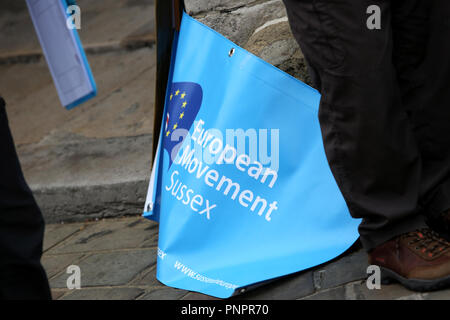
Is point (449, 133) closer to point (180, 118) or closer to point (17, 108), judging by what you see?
point (180, 118)

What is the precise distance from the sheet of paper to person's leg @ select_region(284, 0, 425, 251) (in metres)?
0.74

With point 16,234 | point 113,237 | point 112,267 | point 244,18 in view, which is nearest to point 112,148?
point 113,237

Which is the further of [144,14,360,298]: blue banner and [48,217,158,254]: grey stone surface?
[48,217,158,254]: grey stone surface

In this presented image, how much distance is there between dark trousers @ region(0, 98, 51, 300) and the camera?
1.29m

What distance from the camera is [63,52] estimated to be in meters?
1.88

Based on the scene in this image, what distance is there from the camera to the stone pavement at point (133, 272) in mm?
1501

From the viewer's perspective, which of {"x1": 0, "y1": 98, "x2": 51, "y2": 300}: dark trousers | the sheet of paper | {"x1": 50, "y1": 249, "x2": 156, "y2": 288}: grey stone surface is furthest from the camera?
{"x1": 50, "y1": 249, "x2": 156, "y2": 288}: grey stone surface

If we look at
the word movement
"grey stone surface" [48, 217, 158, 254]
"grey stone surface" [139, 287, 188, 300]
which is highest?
the word movement

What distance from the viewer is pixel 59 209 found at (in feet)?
8.87

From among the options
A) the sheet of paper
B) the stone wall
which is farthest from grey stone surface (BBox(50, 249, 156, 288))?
the stone wall

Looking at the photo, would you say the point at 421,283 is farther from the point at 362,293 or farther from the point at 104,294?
the point at 104,294

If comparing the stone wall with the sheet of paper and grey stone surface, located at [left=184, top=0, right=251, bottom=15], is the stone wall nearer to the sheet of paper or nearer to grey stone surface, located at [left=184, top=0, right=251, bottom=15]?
grey stone surface, located at [left=184, top=0, right=251, bottom=15]

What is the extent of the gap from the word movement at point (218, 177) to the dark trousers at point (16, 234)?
0.58m
